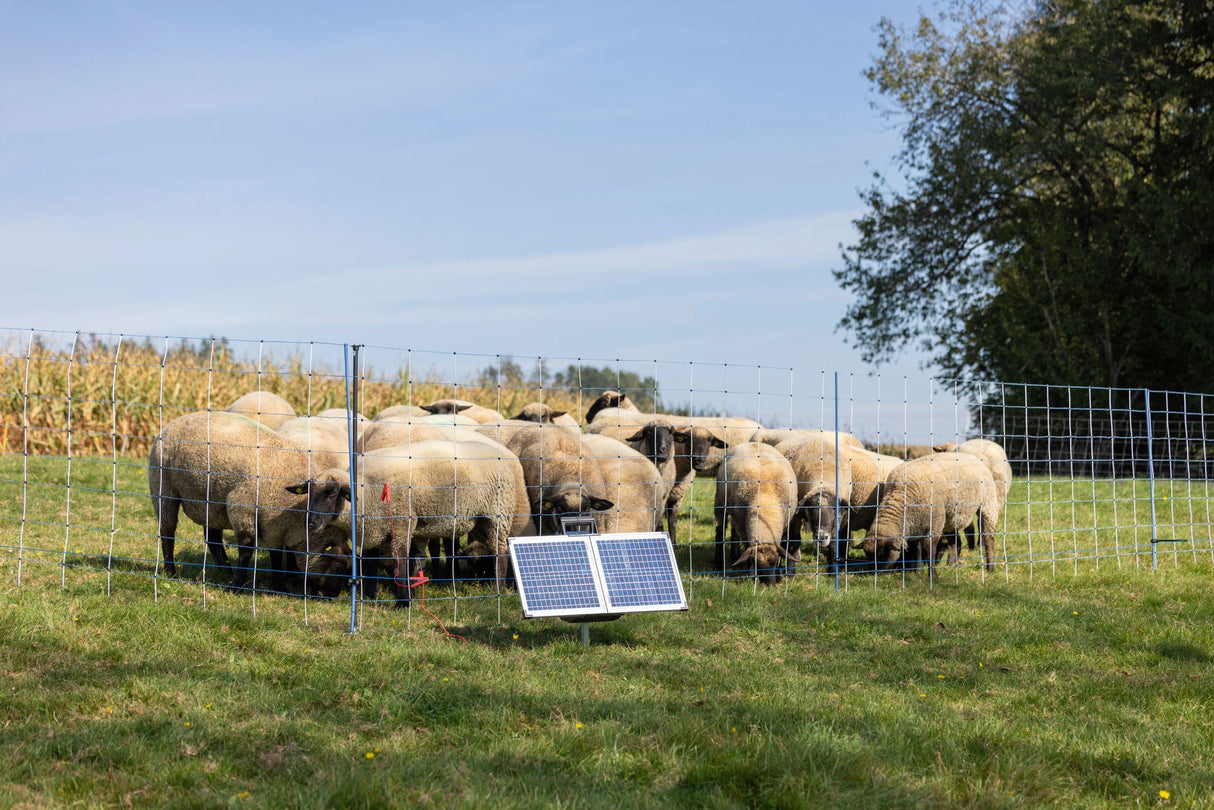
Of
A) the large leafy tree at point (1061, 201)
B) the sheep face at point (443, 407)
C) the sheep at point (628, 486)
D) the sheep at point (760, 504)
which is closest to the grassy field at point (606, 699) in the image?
the sheep at point (760, 504)

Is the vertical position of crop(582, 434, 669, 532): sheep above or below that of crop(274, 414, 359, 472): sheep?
below

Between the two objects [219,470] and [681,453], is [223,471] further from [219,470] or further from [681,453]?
[681,453]

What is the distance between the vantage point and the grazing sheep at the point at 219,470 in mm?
9078

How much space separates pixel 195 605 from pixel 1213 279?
2610cm

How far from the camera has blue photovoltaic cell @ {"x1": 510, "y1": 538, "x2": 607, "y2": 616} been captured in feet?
22.7

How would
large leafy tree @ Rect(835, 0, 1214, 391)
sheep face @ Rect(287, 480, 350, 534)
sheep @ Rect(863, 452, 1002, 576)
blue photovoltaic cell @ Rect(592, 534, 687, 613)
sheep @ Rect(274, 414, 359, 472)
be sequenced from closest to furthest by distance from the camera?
blue photovoltaic cell @ Rect(592, 534, 687, 613), sheep face @ Rect(287, 480, 350, 534), sheep @ Rect(274, 414, 359, 472), sheep @ Rect(863, 452, 1002, 576), large leafy tree @ Rect(835, 0, 1214, 391)

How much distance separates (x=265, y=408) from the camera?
529 inches

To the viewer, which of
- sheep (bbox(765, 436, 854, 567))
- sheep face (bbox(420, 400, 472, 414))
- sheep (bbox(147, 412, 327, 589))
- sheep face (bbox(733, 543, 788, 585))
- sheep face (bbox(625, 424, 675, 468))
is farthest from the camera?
sheep face (bbox(420, 400, 472, 414))

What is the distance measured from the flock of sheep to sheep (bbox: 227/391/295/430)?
207 centimetres

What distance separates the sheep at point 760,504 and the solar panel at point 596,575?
244 centimetres

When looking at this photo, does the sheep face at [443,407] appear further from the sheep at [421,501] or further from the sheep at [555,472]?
the sheep at [421,501]

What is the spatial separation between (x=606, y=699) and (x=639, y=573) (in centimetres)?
161

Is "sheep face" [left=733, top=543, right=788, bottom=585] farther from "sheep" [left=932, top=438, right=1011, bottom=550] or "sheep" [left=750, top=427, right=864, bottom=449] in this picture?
"sheep" [left=932, top=438, right=1011, bottom=550]

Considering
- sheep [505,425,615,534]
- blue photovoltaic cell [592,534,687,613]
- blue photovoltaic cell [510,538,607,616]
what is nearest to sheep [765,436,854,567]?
sheep [505,425,615,534]
